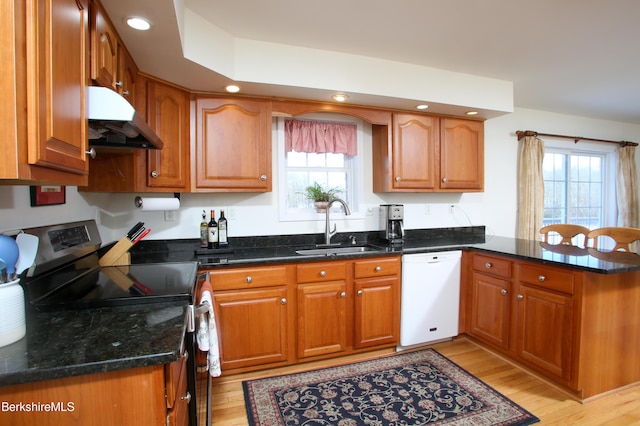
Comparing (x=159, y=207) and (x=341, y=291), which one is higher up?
(x=159, y=207)

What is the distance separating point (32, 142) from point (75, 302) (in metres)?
0.71

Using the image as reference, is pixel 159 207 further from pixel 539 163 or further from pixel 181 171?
pixel 539 163

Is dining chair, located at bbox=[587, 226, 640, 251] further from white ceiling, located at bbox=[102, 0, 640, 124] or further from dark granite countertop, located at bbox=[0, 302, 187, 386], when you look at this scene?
dark granite countertop, located at bbox=[0, 302, 187, 386]

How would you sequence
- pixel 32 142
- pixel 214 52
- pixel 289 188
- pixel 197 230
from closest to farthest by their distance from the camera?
1. pixel 32 142
2. pixel 214 52
3. pixel 197 230
4. pixel 289 188

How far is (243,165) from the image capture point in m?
2.51

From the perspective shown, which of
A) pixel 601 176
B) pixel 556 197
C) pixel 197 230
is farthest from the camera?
pixel 601 176

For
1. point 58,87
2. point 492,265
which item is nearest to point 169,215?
point 58,87

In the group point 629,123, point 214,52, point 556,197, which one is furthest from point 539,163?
point 214,52

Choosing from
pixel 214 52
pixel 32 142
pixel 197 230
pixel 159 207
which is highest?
pixel 214 52

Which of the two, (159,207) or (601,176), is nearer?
(159,207)

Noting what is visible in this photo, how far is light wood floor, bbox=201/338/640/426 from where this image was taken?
1912 mm

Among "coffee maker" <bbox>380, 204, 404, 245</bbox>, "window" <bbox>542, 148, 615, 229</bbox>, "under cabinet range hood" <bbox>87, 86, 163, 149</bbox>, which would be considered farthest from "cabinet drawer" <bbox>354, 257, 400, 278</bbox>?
"window" <bbox>542, 148, 615, 229</bbox>

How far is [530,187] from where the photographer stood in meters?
3.76

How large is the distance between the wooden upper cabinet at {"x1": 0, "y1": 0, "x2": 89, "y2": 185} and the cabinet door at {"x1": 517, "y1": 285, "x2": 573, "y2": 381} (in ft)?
8.74
